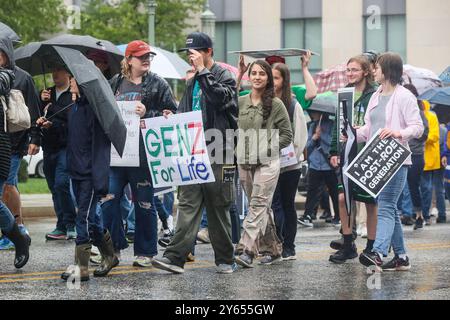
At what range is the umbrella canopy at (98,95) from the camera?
8.13m

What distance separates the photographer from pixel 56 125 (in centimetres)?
1156

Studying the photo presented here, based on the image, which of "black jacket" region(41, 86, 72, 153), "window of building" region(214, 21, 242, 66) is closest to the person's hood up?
"black jacket" region(41, 86, 72, 153)

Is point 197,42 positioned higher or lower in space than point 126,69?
higher

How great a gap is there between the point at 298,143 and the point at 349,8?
37263 millimetres

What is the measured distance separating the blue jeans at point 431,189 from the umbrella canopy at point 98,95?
7.68 metres

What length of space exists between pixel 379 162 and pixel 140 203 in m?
2.05

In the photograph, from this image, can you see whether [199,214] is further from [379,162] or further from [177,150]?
[379,162]

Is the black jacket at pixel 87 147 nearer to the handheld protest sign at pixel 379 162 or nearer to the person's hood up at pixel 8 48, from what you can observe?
the person's hood up at pixel 8 48

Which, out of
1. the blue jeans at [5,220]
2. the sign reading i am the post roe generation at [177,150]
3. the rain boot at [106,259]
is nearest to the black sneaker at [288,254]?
the sign reading i am the post roe generation at [177,150]

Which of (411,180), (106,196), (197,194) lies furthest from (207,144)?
(411,180)

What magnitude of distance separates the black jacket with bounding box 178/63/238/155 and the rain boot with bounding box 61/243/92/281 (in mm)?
1323

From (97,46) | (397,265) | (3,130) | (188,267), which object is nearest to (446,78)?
(97,46)

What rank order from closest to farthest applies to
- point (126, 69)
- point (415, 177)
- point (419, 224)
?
point (126, 69)
point (419, 224)
point (415, 177)

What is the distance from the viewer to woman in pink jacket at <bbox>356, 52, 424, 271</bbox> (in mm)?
8742
